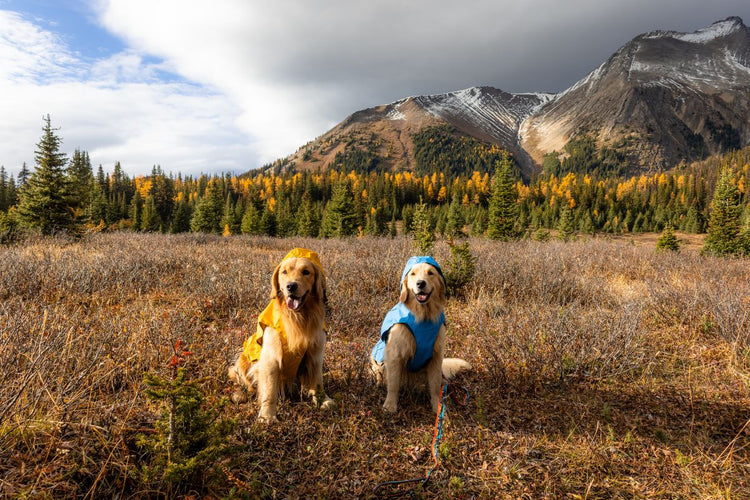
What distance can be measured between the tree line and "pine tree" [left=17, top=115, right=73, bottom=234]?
41 mm

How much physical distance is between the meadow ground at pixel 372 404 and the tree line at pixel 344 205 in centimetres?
1134

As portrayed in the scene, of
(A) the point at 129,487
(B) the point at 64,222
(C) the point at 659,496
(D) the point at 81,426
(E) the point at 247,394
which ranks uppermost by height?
(B) the point at 64,222

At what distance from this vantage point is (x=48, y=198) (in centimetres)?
1472

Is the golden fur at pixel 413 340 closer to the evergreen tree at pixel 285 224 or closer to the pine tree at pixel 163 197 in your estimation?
the evergreen tree at pixel 285 224

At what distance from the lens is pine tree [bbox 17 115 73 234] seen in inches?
576

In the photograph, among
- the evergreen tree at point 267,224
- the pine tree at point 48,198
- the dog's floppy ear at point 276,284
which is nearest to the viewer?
the dog's floppy ear at point 276,284

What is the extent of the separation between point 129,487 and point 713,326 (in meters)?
6.62

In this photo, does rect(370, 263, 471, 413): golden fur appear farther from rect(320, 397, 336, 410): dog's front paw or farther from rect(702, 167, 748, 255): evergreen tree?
rect(702, 167, 748, 255): evergreen tree

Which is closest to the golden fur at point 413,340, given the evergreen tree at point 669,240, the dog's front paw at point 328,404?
the dog's front paw at point 328,404

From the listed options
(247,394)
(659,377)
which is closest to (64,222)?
(247,394)

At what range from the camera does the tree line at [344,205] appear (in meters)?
16.1

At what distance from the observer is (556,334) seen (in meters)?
3.78

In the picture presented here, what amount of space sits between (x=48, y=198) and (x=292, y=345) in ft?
62.0

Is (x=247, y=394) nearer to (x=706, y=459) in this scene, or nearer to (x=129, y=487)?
(x=129, y=487)
